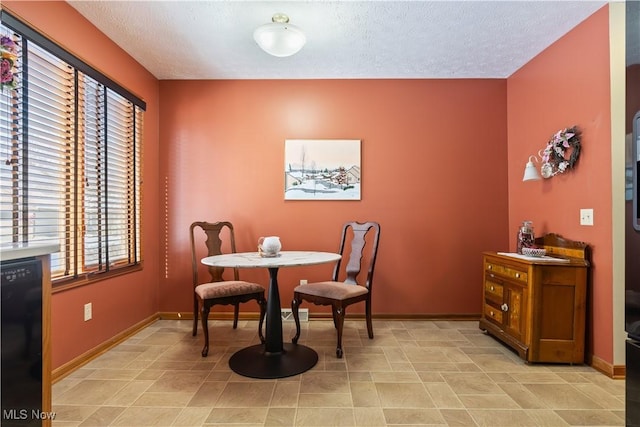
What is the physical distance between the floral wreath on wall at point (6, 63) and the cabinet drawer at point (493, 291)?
3322 millimetres

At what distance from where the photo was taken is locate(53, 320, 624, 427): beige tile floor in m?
1.59

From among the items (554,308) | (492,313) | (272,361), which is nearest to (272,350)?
(272,361)

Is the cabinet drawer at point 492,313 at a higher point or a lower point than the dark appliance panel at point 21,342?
lower

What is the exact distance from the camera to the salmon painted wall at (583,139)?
206 cm

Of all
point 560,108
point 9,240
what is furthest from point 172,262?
point 560,108

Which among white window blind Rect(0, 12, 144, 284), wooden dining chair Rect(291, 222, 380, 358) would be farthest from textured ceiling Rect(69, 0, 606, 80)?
wooden dining chair Rect(291, 222, 380, 358)

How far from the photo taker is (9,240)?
1.69m

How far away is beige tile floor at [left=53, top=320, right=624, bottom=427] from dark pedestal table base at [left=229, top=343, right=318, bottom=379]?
6 centimetres

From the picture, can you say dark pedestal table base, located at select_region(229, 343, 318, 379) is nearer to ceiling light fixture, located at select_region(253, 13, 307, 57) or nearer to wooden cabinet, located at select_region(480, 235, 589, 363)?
wooden cabinet, located at select_region(480, 235, 589, 363)

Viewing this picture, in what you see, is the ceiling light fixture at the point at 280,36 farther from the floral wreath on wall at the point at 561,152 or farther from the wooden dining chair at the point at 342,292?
the floral wreath on wall at the point at 561,152

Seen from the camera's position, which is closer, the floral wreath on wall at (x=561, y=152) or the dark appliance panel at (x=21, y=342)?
the dark appliance panel at (x=21, y=342)

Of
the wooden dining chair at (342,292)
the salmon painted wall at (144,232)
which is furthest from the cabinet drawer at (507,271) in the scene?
the salmon painted wall at (144,232)

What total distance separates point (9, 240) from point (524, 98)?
3.99m

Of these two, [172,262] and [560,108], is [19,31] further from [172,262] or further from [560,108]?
[560,108]
